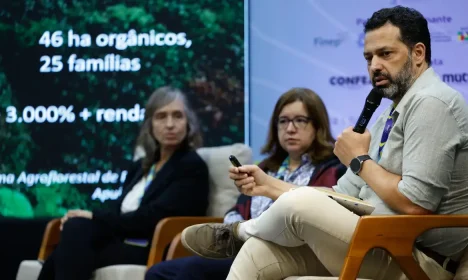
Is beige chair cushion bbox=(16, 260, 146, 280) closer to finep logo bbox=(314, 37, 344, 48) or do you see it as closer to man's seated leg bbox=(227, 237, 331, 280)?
man's seated leg bbox=(227, 237, 331, 280)

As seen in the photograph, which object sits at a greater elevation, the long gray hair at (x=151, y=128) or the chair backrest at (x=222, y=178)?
the long gray hair at (x=151, y=128)

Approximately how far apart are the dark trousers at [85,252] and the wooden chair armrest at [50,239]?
328mm

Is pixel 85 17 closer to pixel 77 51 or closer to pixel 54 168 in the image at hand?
pixel 77 51

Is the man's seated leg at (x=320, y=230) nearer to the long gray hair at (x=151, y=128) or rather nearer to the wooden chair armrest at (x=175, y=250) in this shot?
the wooden chair armrest at (x=175, y=250)

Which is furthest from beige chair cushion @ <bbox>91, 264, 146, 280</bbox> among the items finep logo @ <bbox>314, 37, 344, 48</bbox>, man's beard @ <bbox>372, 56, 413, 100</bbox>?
finep logo @ <bbox>314, 37, 344, 48</bbox>

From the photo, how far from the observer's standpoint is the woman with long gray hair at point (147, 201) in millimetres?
4172

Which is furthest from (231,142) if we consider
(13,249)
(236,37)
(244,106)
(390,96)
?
(390,96)

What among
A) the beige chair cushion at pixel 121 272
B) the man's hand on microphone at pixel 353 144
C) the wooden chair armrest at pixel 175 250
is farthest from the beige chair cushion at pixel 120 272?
the man's hand on microphone at pixel 353 144

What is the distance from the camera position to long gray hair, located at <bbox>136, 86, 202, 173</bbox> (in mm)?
4594

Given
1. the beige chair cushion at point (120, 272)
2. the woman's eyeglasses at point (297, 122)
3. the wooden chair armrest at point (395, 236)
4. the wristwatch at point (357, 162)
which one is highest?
the woman's eyeglasses at point (297, 122)

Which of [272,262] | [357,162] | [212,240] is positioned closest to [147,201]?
[212,240]

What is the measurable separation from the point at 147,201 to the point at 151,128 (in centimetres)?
46

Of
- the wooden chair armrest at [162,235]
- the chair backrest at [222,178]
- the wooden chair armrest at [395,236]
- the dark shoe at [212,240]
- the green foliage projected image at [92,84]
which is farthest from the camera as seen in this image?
the green foliage projected image at [92,84]

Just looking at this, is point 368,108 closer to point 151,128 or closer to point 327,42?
point 151,128
